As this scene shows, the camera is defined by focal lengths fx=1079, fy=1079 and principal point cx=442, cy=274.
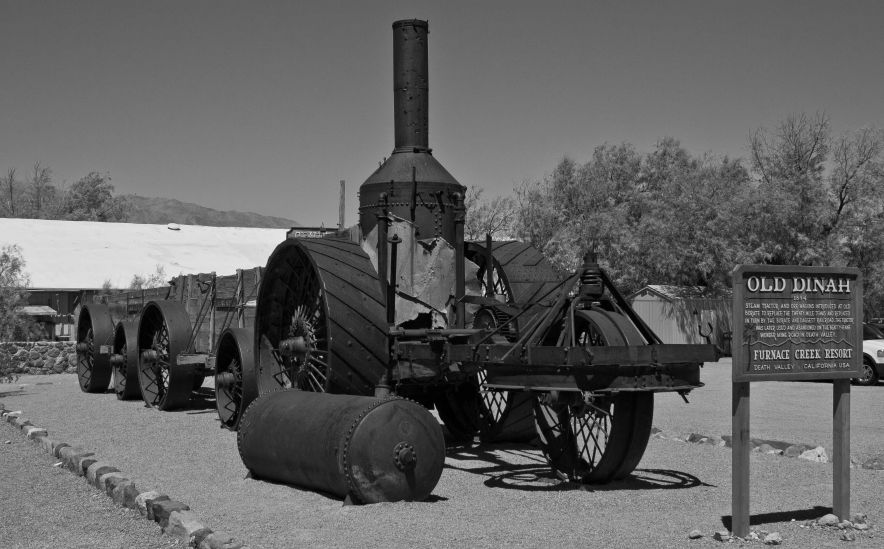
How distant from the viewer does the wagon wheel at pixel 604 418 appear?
809 centimetres

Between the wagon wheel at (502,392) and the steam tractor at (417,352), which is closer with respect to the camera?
the steam tractor at (417,352)

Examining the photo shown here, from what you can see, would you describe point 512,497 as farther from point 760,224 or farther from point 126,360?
point 760,224

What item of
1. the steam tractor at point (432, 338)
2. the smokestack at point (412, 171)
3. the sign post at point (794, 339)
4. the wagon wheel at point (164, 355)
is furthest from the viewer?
the wagon wheel at point (164, 355)

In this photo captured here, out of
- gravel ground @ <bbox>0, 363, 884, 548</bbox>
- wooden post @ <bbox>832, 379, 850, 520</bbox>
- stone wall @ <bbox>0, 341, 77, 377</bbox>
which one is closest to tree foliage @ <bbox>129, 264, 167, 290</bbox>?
stone wall @ <bbox>0, 341, 77, 377</bbox>

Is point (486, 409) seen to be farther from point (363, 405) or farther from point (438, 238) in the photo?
point (363, 405)

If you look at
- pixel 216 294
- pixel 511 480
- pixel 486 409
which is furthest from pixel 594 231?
pixel 511 480

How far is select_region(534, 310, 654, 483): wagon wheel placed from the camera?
8.09 metres

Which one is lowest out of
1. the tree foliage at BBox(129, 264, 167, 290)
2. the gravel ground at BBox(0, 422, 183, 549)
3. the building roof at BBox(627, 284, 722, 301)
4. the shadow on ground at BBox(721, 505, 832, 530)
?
the gravel ground at BBox(0, 422, 183, 549)

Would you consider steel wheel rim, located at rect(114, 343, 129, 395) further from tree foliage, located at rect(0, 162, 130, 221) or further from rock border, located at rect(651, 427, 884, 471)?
tree foliage, located at rect(0, 162, 130, 221)

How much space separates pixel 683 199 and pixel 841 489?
1170 inches

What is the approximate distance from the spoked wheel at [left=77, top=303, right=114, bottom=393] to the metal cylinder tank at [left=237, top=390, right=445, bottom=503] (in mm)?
11343

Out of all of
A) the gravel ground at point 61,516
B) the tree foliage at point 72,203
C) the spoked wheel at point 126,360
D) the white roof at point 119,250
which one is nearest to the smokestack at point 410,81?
the gravel ground at point 61,516

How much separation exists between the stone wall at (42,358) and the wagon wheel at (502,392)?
686 inches

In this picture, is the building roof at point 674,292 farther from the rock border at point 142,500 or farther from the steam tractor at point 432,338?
the rock border at point 142,500
